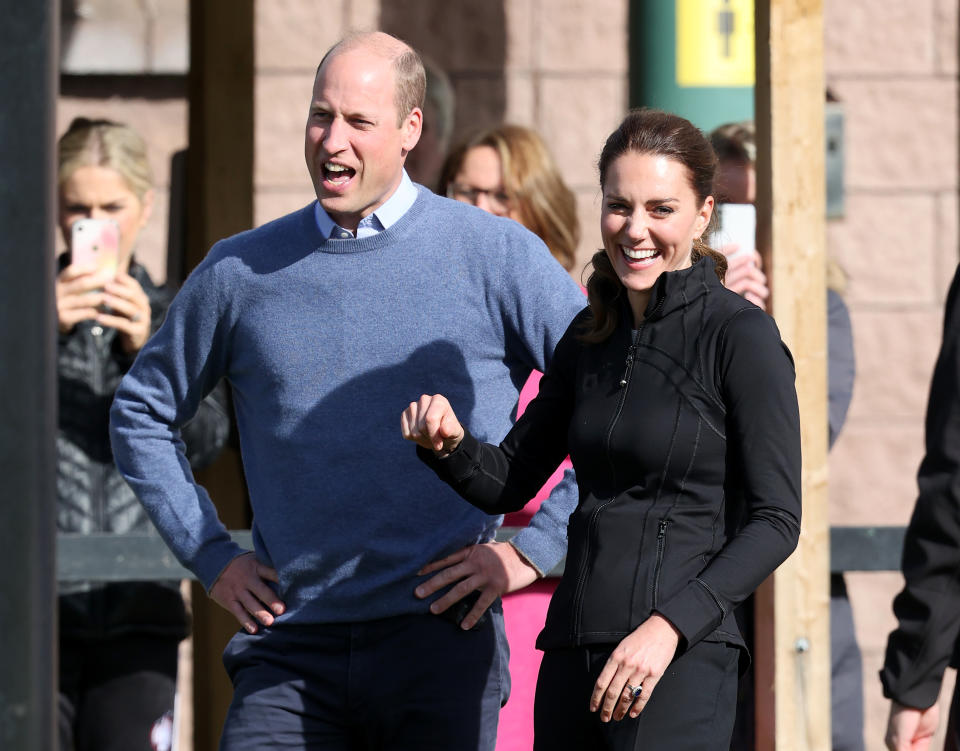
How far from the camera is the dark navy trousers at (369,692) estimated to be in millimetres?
2777

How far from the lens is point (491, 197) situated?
13.4 feet

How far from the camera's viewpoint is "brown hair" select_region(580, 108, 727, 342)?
2.53m

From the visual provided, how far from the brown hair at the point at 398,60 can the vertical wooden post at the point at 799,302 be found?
0.88m

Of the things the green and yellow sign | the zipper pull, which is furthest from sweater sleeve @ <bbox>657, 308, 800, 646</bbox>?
the green and yellow sign

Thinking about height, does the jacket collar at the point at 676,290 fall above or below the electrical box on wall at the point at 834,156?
below

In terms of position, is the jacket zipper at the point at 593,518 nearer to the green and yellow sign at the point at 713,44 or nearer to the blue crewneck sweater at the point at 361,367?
the blue crewneck sweater at the point at 361,367

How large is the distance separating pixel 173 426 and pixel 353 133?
679mm

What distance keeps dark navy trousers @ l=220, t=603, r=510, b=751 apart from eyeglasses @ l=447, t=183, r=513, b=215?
4.85 ft

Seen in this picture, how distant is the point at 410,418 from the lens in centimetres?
254

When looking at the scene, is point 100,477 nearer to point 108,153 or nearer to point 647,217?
point 108,153

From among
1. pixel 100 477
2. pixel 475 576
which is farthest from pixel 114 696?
pixel 475 576

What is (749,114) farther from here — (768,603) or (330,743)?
(330,743)

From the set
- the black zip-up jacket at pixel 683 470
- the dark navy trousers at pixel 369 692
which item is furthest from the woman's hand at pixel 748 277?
the dark navy trousers at pixel 369 692

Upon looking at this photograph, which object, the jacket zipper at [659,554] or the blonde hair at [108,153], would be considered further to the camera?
the blonde hair at [108,153]
